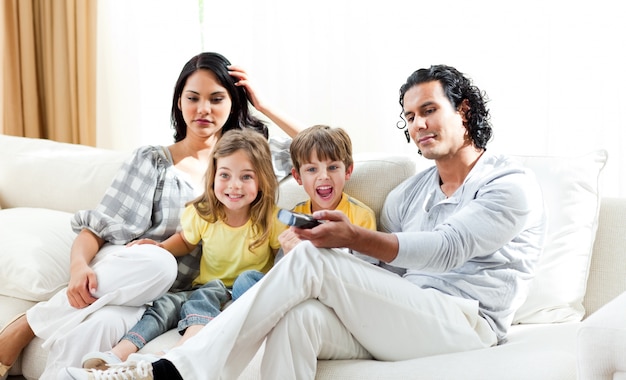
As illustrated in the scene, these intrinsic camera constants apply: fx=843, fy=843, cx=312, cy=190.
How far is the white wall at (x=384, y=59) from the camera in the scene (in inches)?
120

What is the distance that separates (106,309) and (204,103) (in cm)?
72

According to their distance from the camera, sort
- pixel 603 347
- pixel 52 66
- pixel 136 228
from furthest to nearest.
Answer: pixel 52 66
pixel 136 228
pixel 603 347

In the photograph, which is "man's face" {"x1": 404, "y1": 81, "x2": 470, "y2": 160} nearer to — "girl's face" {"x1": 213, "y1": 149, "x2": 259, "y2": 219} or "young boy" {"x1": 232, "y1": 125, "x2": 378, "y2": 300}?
"young boy" {"x1": 232, "y1": 125, "x2": 378, "y2": 300}

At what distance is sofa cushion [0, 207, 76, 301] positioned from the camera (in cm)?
244

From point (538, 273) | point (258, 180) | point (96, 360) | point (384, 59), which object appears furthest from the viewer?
point (384, 59)

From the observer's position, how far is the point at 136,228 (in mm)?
2584

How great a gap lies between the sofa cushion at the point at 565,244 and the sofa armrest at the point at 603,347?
2.20 ft

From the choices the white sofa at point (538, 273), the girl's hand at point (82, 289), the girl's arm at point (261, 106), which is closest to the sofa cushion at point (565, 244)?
the white sofa at point (538, 273)

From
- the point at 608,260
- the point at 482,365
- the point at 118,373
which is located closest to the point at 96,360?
the point at 118,373

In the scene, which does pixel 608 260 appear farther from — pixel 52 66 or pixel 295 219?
pixel 52 66

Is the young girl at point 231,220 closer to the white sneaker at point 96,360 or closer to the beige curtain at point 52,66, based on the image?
the white sneaker at point 96,360

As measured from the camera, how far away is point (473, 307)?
204 centimetres

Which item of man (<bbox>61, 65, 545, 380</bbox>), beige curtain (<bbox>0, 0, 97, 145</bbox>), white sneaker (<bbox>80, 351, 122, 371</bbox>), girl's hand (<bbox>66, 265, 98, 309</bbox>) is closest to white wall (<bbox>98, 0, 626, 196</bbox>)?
beige curtain (<bbox>0, 0, 97, 145</bbox>)

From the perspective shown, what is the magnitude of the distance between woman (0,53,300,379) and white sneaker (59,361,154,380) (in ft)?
0.90
